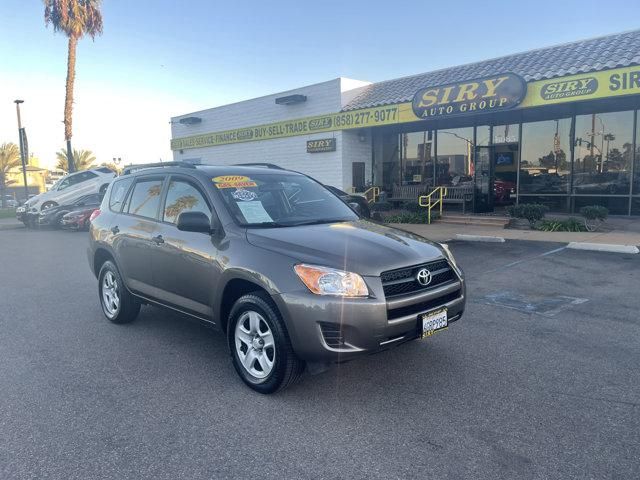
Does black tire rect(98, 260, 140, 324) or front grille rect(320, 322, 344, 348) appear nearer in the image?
front grille rect(320, 322, 344, 348)

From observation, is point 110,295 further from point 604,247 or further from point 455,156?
point 455,156

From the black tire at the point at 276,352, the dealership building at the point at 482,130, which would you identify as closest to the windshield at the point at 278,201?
the black tire at the point at 276,352

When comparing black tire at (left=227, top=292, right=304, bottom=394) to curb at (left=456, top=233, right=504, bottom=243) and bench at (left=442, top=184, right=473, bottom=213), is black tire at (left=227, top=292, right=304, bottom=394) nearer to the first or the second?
curb at (left=456, top=233, right=504, bottom=243)

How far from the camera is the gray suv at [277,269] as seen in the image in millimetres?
3400

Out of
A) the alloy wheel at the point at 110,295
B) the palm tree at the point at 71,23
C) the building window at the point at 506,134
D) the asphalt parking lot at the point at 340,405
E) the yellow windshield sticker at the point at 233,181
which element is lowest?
the asphalt parking lot at the point at 340,405

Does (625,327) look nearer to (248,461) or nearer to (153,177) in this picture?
Result: (248,461)

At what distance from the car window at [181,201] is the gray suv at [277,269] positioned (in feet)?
0.05

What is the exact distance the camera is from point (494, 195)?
1725 centimetres

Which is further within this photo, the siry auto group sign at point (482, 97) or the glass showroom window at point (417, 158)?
the glass showroom window at point (417, 158)

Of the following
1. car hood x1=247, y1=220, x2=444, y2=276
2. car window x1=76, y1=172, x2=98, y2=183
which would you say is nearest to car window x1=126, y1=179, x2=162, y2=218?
car hood x1=247, y1=220, x2=444, y2=276

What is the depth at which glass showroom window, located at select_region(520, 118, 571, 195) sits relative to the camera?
1591 cm

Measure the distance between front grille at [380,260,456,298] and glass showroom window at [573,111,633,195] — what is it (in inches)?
544

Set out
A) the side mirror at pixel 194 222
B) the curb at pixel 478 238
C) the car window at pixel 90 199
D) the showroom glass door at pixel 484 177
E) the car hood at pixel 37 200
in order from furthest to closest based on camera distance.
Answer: the car hood at pixel 37 200
the car window at pixel 90 199
the showroom glass door at pixel 484 177
the curb at pixel 478 238
the side mirror at pixel 194 222

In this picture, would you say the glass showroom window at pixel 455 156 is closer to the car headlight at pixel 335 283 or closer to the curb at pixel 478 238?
the curb at pixel 478 238
